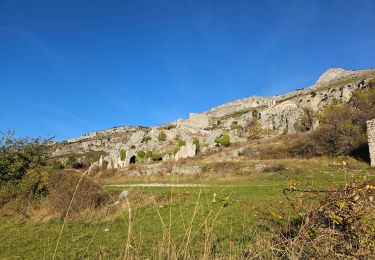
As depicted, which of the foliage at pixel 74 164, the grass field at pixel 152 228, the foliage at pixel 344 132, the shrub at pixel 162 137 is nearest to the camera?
the grass field at pixel 152 228

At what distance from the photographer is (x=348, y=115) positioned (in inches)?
1235

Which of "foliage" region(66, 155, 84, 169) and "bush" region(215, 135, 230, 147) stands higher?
"bush" region(215, 135, 230, 147)

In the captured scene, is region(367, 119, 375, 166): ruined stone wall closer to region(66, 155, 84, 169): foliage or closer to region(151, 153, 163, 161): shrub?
region(66, 155, 84, 169): foliage

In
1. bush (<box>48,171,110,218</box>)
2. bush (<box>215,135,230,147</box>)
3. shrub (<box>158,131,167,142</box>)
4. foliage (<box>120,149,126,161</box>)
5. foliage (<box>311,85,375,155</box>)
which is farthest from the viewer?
shrub (<box>158,131,167,142</box>)

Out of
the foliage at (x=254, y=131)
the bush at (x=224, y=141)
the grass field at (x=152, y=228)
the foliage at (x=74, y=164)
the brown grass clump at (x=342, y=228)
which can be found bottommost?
the grass field at (x=152, y=228)

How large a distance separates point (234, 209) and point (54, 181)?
9121 mm

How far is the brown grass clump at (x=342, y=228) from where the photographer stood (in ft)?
10.4

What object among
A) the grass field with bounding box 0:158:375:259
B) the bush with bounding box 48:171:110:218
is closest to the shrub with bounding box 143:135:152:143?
the bush with bounding box 48:171:110:218

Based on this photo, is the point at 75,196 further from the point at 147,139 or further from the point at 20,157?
the point at 147,139

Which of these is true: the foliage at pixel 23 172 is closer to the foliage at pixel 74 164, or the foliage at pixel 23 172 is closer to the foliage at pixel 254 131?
the foliage at pixel 74 164

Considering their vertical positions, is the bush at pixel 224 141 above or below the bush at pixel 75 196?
above

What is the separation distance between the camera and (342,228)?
3.37 meters

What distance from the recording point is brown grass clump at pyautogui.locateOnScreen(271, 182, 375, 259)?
3.16 meters

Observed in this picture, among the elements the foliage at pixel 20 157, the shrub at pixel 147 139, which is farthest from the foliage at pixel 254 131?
the foliage at pixel 20 157
